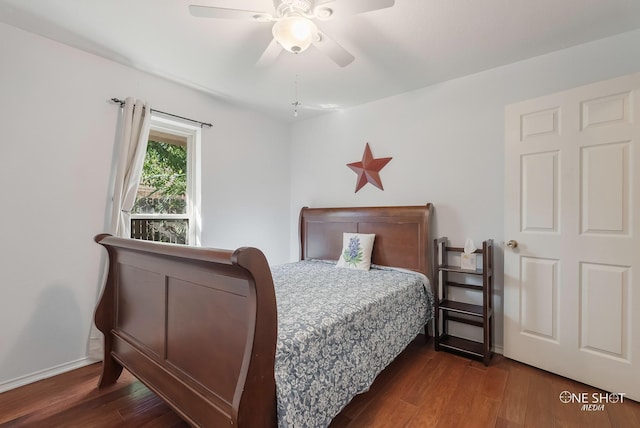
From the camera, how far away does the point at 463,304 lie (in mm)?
2496

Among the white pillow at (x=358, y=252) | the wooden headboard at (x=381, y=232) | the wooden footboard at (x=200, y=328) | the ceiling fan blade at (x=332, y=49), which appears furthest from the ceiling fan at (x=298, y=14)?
the white pillow at (x=358, y=252)

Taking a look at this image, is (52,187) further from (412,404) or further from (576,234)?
(576,234)

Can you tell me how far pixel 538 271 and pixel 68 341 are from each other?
3.60 metres

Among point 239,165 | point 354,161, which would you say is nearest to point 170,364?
point 239,165

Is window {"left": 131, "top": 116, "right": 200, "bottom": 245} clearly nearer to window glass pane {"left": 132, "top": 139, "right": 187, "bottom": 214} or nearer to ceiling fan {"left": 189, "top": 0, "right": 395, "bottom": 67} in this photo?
window glass pane {"left": 132, "top": 139, "right": 187, "bottom": 214}

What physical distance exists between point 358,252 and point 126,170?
87.4 inches

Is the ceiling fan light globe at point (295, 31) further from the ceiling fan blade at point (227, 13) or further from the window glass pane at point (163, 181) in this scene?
the window glass pane at point (163, 181)

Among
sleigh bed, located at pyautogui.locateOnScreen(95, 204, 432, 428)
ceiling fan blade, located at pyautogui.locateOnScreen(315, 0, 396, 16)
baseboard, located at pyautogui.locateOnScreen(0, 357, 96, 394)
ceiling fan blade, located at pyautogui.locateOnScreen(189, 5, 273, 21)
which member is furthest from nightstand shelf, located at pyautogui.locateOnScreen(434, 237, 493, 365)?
baseboard, located at pyautogui.locateOnScreen(0, 357, 96, 394)

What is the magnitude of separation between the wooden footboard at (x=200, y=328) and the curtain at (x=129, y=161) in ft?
1.55

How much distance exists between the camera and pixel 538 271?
210 cm

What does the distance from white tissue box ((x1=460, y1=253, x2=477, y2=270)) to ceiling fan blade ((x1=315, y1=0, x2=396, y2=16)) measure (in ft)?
6.41

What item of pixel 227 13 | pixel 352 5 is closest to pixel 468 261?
pixel 352 5

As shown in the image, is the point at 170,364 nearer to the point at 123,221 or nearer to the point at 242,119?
the point at 123,221

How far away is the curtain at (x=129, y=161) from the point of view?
7.53ft
